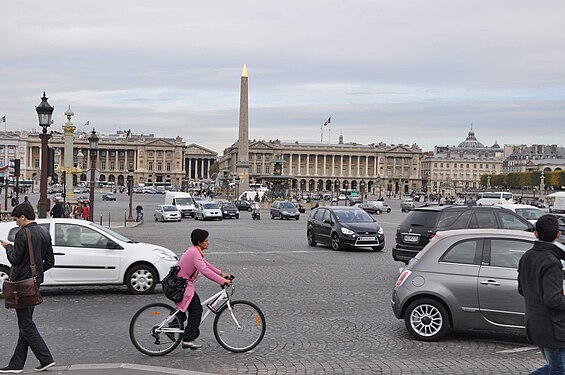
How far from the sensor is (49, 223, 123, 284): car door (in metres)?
14.6

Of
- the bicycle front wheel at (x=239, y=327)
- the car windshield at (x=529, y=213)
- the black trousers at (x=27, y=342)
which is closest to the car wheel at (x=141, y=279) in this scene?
the bicycle front wheel at (x=239, y=327)

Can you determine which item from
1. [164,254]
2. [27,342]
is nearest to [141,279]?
[164,254]

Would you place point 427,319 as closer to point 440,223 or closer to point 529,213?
point 440,223

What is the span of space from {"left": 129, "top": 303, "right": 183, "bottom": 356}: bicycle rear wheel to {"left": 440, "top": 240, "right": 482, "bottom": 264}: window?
382 centimetres

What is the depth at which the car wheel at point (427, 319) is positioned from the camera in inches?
416

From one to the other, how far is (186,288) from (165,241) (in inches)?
836

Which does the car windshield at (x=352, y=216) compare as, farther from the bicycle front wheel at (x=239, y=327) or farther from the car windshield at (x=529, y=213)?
the bicycle front wheel at (x=239, y=327)

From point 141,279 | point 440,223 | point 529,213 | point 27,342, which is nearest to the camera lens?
point 27,342

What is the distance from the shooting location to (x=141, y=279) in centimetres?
1505

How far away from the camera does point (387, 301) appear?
567 inches

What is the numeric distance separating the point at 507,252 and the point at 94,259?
789 centimetres

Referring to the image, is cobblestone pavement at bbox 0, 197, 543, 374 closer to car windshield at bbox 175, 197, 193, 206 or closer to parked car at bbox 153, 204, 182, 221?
parked car at bbox 153, 204, 182, 221

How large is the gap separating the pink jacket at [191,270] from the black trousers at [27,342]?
1.69m

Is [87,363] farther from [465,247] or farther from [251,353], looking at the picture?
[465,247]
